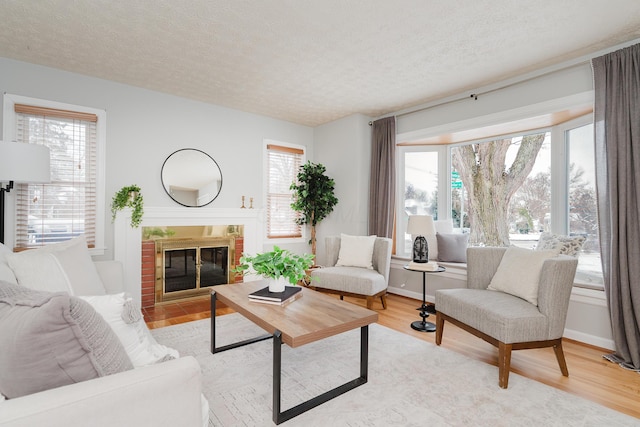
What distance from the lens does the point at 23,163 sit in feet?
7.99

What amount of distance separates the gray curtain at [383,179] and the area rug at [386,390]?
1947 millimetres

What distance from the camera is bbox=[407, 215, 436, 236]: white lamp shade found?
10.8 feet

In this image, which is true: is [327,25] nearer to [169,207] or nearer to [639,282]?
[169,207]

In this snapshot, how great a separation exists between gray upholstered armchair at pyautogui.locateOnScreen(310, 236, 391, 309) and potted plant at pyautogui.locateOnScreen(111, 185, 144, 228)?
6.99 ft

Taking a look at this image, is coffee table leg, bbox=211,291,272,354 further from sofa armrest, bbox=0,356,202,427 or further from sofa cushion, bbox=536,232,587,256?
sofa cushion, bbox=536,232,587,256

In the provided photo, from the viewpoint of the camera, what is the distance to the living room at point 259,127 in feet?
9.76

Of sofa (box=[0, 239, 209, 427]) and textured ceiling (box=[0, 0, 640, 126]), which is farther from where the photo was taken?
textured ceiling (box=[0, 0, 640, 126])

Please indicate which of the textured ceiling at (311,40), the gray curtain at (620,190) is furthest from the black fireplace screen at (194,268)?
the gray curtain at (620,190)

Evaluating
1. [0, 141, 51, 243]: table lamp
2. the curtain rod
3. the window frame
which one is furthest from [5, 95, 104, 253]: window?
the curtain rod

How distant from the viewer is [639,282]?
2449 mm

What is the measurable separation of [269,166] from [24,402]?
430cm

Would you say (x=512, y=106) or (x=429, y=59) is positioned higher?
(x=429, y=59)

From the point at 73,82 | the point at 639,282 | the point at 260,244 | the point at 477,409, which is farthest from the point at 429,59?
the point at 73,82

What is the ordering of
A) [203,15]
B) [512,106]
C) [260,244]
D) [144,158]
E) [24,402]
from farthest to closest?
[260,244] → [144,158] → [512,106] → [203,15] → [24,402]
